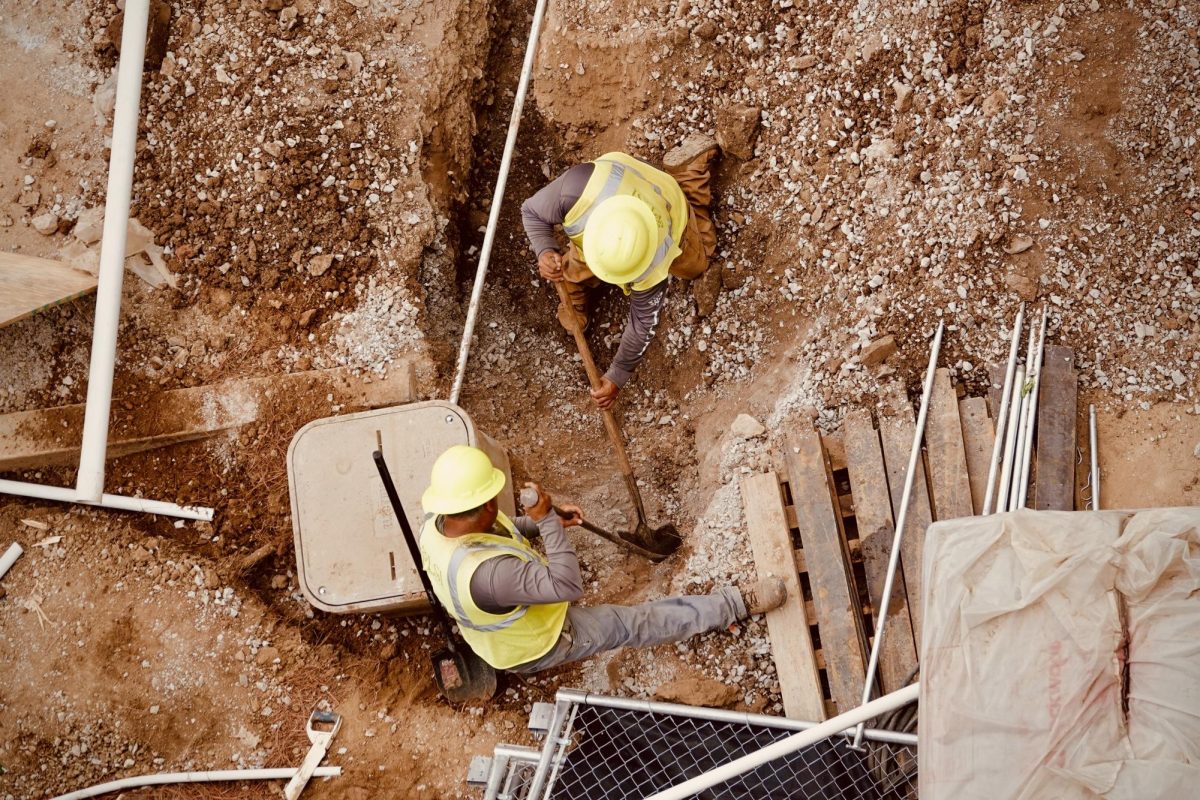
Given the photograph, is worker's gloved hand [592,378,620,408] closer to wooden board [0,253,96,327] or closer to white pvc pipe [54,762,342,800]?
A: white pvc pipe [54,762,342,800]

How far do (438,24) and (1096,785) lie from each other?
5.21 m

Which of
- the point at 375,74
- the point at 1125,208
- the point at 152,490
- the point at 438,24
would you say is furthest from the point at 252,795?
the point at 1125,208

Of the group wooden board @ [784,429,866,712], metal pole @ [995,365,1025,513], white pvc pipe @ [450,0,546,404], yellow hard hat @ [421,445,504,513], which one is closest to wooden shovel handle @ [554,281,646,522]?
white pvc pipe @ [450,0,546,404]

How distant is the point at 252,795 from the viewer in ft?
14.8

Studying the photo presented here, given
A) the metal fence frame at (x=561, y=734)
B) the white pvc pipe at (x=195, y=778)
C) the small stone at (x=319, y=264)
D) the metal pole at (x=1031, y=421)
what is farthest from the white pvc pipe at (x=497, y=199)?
the metal pole at (x=1031, y=421)

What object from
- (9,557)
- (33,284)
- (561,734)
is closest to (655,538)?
(561,734)

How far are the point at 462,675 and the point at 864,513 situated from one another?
2282 mm

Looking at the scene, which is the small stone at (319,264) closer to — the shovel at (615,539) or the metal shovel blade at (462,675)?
the shovel at (615,539)

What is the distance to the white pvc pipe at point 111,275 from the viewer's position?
4121 mm

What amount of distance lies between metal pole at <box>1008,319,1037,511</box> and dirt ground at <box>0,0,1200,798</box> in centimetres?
22

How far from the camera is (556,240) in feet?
16.3

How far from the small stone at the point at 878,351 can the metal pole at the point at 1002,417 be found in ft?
1.87

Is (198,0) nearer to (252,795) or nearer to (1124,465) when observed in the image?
(252,795)

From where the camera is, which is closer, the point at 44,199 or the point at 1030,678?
the point at 1030,678
